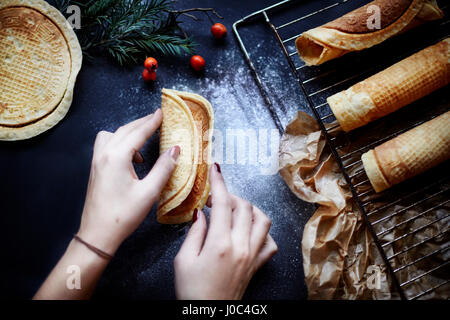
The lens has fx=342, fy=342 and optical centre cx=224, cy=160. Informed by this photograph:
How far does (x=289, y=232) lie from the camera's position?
6.69ft

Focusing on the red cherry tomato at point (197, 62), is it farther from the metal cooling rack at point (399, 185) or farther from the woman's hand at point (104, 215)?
the woman's hand at point (104, 215)

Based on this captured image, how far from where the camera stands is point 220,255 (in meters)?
1.52

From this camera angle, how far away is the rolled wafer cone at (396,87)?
1841mm

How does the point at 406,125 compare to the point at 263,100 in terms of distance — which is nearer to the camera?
the point at 406,125

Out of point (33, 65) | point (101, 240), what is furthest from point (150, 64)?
point (101, 240)

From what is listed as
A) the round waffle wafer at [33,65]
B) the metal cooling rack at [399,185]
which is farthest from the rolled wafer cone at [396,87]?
the round waffle wafer at [33,65]

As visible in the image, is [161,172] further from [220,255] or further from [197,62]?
[197,62]

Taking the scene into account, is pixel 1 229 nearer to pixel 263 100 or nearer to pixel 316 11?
pixel 263 100

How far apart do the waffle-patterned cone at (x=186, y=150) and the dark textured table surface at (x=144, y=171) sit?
7.3 inches

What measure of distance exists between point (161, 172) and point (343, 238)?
3.46ft

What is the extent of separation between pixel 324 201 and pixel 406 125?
672 millimetres

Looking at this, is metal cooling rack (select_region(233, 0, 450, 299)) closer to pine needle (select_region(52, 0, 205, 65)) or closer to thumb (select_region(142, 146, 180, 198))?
pine needle (select_region(52, 0, 205, 65))

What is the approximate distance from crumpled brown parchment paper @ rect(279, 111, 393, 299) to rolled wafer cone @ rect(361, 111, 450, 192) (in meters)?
0.21

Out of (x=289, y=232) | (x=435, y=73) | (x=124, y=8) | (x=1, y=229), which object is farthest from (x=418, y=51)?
(x=1, y=229)
